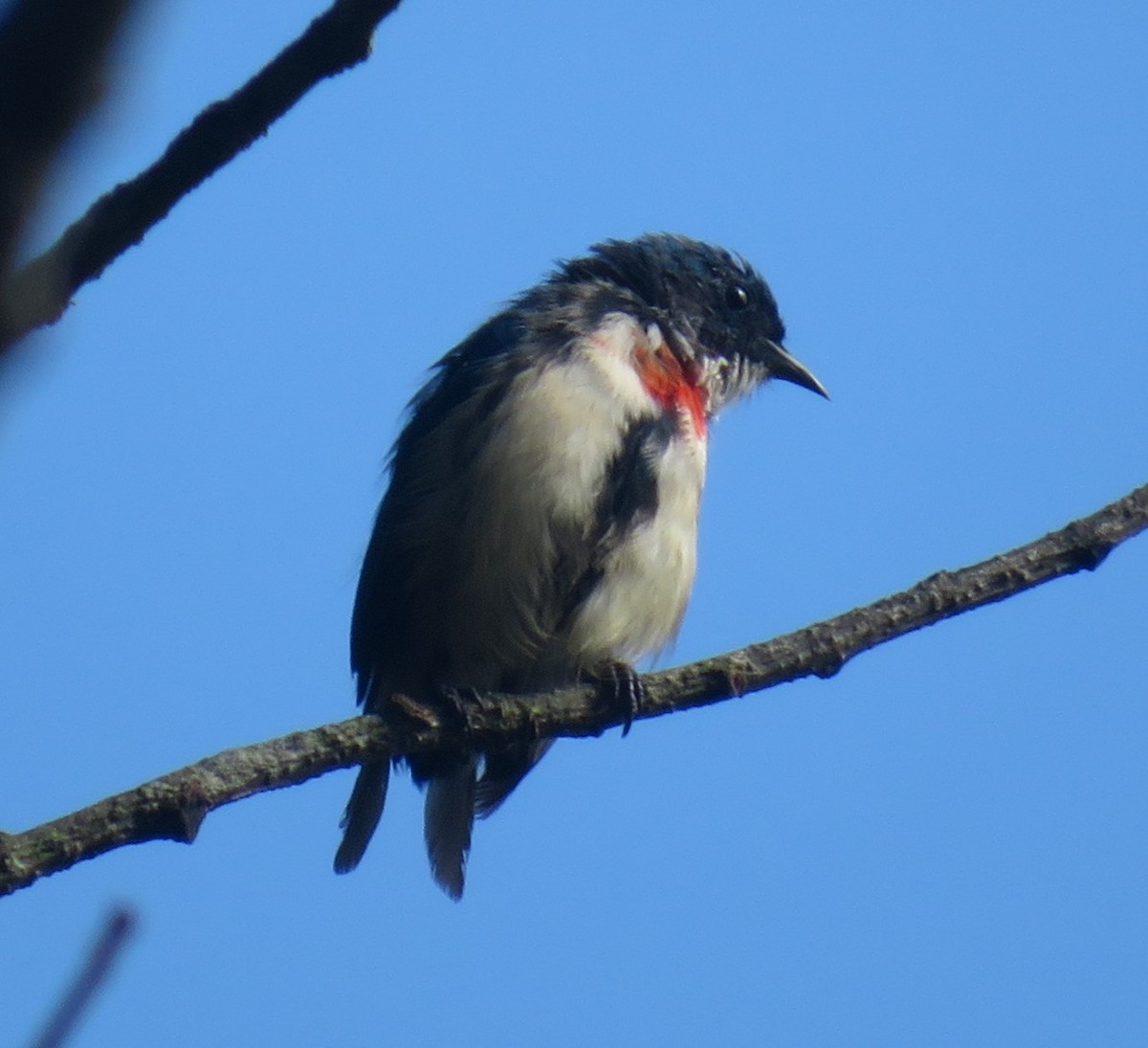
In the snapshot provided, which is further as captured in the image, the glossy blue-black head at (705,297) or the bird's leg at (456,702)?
the glossy blue-black head at (705,297)

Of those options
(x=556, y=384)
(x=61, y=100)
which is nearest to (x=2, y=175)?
(x=61, y=100)

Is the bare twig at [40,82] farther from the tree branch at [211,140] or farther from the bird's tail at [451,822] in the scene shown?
the bird's tail at [451,822]

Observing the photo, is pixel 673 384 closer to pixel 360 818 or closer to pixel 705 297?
pixel 705 297

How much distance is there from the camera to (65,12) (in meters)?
0.79

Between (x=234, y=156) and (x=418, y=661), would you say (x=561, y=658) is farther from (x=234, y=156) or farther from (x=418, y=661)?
(x=234, y=156)

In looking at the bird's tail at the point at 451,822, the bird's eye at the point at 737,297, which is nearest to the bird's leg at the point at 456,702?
the bird's tail at the point at 451,822

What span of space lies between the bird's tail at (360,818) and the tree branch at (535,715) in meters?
1.30

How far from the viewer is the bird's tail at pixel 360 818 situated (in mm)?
5312

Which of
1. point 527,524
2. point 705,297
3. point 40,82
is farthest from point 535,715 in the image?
point 40,82

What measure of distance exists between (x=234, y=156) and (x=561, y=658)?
3.97 metres

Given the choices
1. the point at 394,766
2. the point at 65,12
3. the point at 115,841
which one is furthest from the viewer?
the point at 394,766

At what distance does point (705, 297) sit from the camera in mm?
5988

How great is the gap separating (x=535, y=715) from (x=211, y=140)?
10.0 feet

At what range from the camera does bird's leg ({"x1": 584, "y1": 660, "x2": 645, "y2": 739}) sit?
13.8 feet
